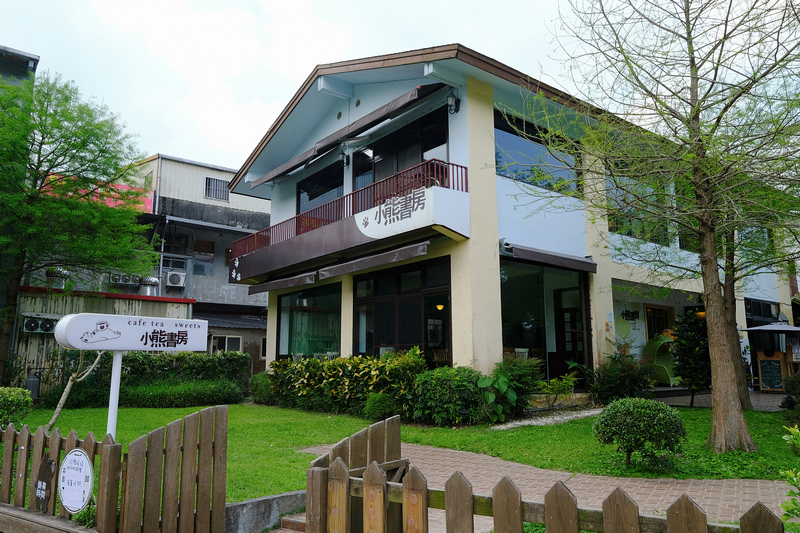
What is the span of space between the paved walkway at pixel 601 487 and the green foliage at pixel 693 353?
6430 millimetres

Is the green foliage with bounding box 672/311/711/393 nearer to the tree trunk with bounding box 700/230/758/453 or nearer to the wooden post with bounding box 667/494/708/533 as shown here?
the tree trunk with bounding box 700/230/758/453

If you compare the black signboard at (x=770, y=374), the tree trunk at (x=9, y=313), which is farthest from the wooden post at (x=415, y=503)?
the black signboard at (x=770, y=374)

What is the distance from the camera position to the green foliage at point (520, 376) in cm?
1153

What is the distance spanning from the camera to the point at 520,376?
11.6 meters

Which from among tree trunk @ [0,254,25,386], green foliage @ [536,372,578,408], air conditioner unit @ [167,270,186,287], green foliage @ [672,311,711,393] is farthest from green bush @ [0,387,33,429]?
air conditioner unit @ [167,270,186,287]

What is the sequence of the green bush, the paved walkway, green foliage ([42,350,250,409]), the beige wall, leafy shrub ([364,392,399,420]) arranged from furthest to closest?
green foliage ([42,350,250,409]), the beige wall, leafy shrub ([364,392,399,420]), the green bush, the paved walkway

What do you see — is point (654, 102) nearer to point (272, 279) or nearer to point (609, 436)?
point (609, 436)

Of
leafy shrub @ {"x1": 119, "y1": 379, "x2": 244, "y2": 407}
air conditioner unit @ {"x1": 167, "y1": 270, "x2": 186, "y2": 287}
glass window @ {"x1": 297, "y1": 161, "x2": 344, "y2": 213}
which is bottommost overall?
leafy shrub @ {"x1": 119, "y1": 379, "x2": 244, "y2": 407}

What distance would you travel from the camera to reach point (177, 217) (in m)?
25.2

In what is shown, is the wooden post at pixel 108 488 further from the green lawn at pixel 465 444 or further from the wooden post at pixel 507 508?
the wooden post at pixel 507 508

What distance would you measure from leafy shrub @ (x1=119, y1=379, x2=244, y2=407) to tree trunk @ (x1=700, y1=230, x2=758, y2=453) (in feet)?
41.6

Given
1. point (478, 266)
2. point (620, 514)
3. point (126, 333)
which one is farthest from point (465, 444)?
point (620, 514)

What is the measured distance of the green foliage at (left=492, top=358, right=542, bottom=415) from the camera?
11531 millimetres

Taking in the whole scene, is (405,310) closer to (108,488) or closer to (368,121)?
(368,121)
